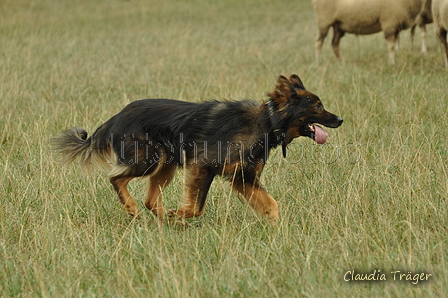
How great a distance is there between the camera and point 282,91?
4.25m

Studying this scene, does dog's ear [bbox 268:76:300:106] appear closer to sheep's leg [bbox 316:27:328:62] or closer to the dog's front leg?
the dog's front leg

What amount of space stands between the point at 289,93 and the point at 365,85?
4426 mm

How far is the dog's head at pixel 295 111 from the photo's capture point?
4.26m

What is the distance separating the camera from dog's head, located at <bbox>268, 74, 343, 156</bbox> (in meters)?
4.26

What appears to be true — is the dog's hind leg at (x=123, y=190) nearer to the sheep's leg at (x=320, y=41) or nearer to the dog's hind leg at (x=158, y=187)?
the dog's hind leg at (x=158, y=187)

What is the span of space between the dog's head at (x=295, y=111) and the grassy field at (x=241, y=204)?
1.72 feet

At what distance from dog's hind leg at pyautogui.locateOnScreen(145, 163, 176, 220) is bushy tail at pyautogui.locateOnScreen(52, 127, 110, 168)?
462 millimetres

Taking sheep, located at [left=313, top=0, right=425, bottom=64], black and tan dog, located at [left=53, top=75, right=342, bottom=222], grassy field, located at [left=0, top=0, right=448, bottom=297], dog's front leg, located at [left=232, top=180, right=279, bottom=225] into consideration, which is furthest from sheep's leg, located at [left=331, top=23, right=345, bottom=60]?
dog's front leg, located at [left=232, top=180, right=279, bottom=225]

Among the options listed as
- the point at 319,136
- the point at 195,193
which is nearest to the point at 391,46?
the point at 319,136

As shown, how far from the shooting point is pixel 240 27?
17.2 metres

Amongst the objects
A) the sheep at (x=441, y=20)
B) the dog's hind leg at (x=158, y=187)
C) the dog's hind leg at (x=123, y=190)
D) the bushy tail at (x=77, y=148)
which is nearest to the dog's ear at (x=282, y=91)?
the dog's hind leg at (x=158, y=187)

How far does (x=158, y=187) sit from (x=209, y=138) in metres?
0.68

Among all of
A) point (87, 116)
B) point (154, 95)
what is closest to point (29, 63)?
point (154, 95)

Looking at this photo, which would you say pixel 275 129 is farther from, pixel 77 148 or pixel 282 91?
pixel 77 148
